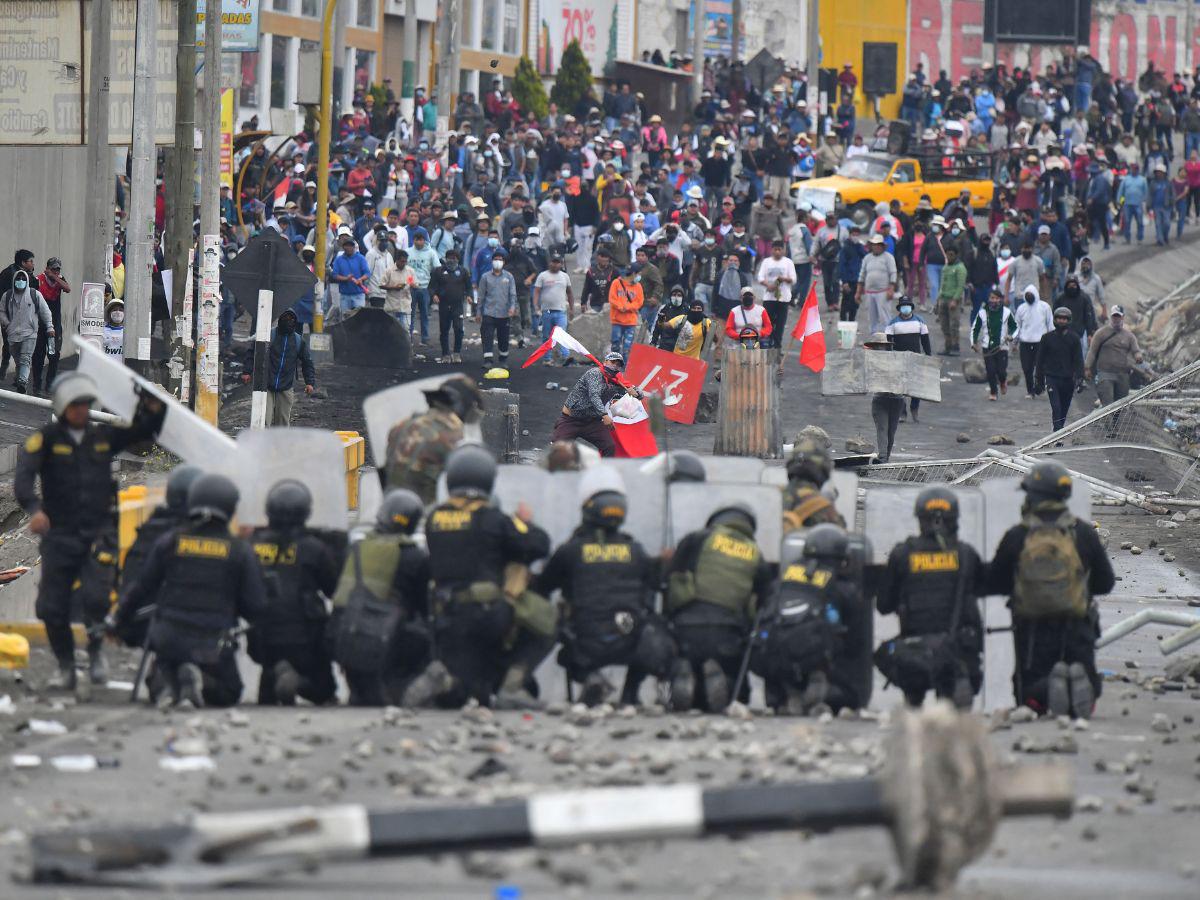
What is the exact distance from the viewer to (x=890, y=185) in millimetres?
37656

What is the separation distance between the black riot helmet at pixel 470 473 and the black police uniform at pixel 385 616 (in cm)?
37

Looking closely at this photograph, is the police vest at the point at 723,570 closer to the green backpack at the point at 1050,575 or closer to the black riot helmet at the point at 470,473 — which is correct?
the black riot helmet at the point at 470,473

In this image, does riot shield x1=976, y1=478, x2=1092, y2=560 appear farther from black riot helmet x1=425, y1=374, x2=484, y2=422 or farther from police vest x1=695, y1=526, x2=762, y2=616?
black riot helmet x1=425, y1=374, x2=484, y2=422

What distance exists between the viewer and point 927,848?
7152mm

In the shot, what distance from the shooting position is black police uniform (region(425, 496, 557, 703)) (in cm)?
1133

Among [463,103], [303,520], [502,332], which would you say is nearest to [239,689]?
[303,520]

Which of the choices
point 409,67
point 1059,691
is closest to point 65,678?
point 1059,691

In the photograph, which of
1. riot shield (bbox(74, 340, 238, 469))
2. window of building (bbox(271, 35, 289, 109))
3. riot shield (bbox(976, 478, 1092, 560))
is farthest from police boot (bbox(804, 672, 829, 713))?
window of building (bbox(271, 35, 289, 109))

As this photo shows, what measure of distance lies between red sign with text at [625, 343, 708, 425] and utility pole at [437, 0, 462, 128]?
16853 millimetres

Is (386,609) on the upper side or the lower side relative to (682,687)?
upper

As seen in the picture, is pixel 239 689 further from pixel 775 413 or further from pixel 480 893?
pixel 775 413

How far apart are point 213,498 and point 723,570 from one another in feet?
8.48

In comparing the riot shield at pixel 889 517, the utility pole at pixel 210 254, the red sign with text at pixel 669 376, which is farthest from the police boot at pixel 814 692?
the red sign with text at pixel 669 376

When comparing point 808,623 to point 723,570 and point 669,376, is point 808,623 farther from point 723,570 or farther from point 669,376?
point 669,376
